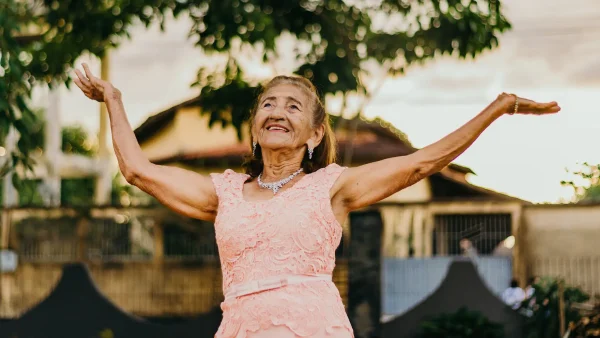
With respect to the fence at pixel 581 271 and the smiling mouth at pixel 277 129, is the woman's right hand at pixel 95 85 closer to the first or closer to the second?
the smiling mouth at pixel 277 129

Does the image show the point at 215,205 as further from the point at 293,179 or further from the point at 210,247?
the point at 210,247

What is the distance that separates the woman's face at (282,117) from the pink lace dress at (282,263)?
189mm

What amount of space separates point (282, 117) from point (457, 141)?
0.50 metres

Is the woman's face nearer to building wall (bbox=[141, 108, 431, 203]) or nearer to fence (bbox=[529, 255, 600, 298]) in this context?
fence (bbox=[529, 255, 600, 298])

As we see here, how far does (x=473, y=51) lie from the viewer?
8.38 metres

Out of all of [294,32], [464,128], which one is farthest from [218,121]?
[464,128]

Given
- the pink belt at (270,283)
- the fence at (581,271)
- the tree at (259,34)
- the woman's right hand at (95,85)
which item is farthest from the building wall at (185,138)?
the pink belt at (270,283)

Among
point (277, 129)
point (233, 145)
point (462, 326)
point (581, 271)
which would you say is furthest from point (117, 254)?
point (277, 129)

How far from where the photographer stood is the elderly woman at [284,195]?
282 centimetres

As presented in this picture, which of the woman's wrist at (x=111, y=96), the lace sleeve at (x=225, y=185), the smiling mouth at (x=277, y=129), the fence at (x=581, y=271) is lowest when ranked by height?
the fence at (x=581, y=271)

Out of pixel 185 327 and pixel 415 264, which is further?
pixel 415 264

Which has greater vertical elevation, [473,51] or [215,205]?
[473,51]

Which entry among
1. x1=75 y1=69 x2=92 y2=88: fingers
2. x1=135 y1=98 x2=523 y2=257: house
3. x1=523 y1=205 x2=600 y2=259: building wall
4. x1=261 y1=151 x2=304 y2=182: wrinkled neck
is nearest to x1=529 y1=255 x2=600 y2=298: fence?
x1=523 y1=205 x2=600 y2=259: building wall

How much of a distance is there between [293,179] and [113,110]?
22.8 inches
